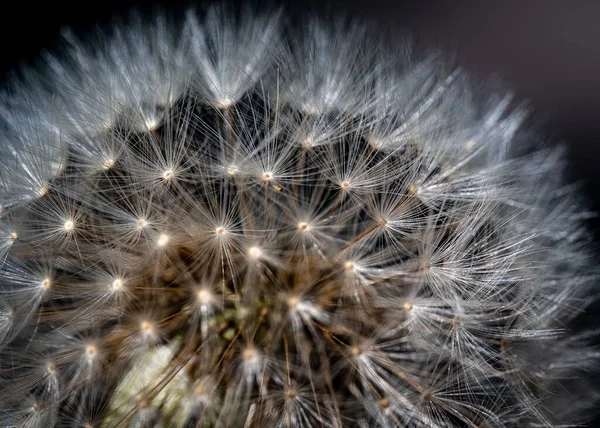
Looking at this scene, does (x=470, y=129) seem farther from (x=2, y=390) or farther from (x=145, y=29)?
(x=2, y=390)

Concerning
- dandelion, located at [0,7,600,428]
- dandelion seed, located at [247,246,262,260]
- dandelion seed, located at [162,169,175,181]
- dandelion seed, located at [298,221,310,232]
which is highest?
dandelion seed, located at [162,169,175,181]

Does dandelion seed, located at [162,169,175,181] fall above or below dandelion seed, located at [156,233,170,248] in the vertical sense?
above

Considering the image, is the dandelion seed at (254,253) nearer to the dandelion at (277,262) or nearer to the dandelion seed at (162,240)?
the dandelion at (277,262)

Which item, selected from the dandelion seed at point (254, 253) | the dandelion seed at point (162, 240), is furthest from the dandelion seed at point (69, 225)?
the dandelion seed at point (254, 253)

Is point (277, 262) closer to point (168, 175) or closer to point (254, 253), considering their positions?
point (254, 253)

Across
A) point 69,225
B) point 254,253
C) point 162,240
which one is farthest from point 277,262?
point 69,225

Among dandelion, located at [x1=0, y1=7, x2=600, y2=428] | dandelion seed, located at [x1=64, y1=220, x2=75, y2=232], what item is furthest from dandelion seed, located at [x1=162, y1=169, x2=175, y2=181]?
dandelion seed, located at [x1=64, y1=220, x2=75, y2=232]

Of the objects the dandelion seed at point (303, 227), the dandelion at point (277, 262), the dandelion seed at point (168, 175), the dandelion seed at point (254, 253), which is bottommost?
the dandelion at point (277, 262)

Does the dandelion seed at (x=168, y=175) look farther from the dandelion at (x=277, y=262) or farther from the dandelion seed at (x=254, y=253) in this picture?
the dandelion seed at (x=254, y=253)

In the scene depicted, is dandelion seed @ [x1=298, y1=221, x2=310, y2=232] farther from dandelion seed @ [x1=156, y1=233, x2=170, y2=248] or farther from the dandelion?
dandelion seed @ [x1=156, y1=233, x2=170, y2=248]

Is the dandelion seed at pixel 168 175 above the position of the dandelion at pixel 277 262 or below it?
above
